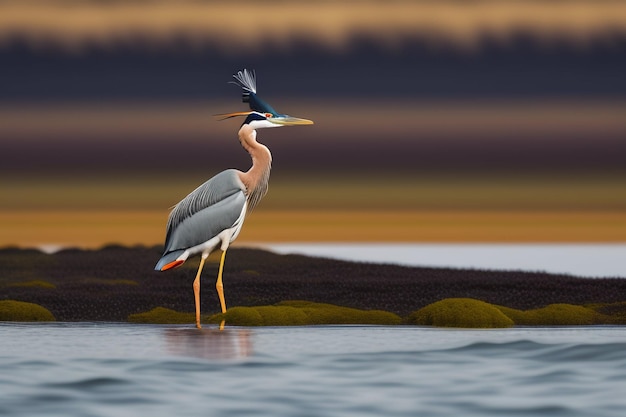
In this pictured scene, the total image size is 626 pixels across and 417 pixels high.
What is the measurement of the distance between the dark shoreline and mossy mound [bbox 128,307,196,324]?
814 millimetres

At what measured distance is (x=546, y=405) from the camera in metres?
12.7

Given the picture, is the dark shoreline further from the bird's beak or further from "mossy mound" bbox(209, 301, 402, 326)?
the bird's beak

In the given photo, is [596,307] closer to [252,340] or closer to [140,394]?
[252,340]

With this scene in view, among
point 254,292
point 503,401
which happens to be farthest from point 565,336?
point 254,292

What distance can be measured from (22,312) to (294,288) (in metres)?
13.6

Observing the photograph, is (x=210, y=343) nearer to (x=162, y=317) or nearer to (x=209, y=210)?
(x=209, y=210)

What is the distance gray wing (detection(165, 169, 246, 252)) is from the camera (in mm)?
25203

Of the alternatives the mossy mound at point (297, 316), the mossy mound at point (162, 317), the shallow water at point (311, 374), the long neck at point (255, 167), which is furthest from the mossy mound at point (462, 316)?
the mossy mound at point (162, 317)

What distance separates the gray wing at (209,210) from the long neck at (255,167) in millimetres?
215

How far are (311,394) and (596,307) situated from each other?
18.8 meters

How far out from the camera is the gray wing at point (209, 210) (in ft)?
82.7

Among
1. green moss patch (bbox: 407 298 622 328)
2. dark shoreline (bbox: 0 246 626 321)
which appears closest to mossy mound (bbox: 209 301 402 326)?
green moss patch (bbox: 407 298 622 328)

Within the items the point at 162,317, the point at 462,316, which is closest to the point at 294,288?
the point at 162,317

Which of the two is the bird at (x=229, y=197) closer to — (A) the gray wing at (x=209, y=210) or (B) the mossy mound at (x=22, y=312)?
(A) the gray wing at (x=209, y=210)
